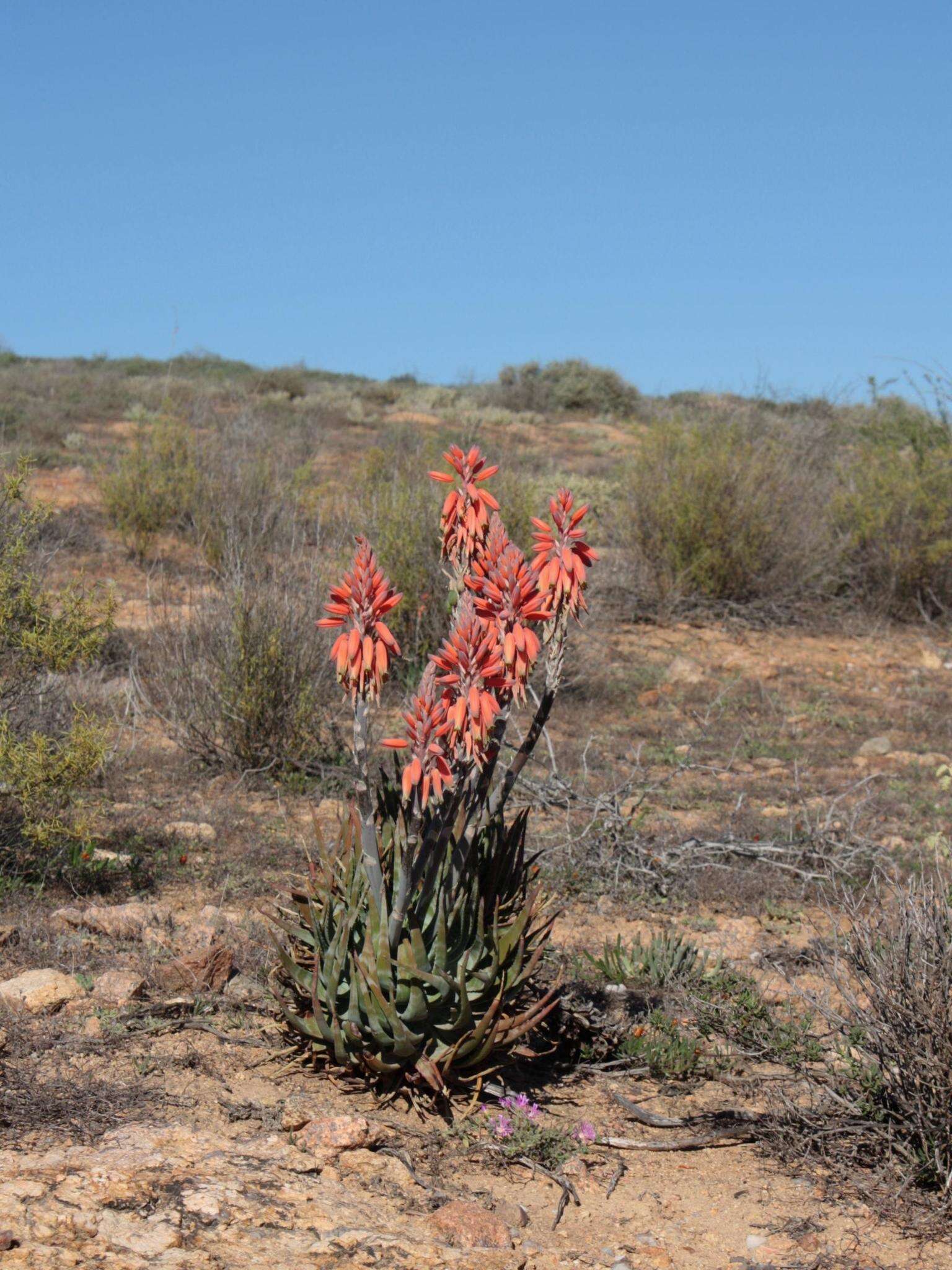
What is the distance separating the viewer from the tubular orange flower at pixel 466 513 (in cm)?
337

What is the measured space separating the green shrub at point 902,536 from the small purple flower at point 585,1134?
1028cm

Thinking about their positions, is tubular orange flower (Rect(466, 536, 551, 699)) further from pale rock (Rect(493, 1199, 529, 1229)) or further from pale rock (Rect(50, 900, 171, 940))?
pale rock (Rect(50, 900, 171, 940))

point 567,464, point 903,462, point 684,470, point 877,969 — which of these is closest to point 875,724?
point 684,470

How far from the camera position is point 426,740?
296 cm

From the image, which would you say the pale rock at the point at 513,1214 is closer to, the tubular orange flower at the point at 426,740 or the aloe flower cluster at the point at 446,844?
the aloe flower cluster at the point at 446,844

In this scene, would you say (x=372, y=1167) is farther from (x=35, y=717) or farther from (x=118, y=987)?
(x=35, y=717)

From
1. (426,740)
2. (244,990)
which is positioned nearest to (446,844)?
(426,740)

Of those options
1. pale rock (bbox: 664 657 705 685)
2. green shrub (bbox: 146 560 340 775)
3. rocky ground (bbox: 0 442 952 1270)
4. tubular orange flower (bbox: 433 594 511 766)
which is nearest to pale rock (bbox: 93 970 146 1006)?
rocky ground (bbox: 0 442 952 1270)

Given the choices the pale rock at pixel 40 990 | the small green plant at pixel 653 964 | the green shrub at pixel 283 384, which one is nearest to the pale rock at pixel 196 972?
the pale rock at pixel 40 990

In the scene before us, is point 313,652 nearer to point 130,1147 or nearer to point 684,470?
point 130,1147

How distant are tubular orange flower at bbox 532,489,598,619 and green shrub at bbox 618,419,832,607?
889 centimetres

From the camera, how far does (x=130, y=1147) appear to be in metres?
3.09

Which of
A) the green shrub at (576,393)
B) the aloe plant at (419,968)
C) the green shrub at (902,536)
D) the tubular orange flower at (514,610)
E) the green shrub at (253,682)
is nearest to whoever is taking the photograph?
the tubular orange flower at (514,610)

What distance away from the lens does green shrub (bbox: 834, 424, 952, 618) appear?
1278 cm
